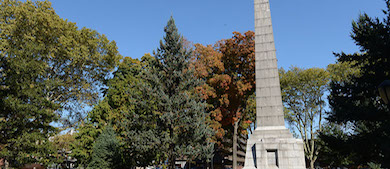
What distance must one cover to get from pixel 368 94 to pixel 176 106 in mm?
12294

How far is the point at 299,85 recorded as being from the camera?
2991 cm

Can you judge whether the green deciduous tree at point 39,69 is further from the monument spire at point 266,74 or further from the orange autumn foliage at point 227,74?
the monument spire at point 266,74

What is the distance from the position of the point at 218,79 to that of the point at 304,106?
13.3 meters

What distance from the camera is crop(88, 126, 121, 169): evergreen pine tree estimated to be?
23.0 metres

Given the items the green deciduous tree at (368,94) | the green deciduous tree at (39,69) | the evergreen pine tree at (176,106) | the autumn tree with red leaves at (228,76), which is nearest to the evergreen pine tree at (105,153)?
the green deciduous tree at (39,69)

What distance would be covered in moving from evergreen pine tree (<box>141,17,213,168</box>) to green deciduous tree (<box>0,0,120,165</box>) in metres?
7.42

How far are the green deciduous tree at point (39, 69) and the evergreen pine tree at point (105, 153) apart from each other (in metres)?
4.31

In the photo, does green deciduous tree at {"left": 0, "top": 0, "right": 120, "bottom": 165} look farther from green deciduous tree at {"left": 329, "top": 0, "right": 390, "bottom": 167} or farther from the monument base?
green deciduous tree at {"left": 329, "top": 0, "right": 390, "bottom": 167}

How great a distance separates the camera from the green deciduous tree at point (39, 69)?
54.5 feet

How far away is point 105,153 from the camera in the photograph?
23188 mm

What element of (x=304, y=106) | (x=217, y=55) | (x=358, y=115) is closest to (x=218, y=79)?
(x=217, y=55)

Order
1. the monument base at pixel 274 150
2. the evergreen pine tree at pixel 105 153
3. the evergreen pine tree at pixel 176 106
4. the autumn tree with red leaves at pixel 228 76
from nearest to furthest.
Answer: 1. the monument base at pixel 274 150
2. the evergreen pine tree at pixel 176 106
3. the evergreen pine tree at pixel 105 153
4. the autumn tree with red leaves at pixel 228 76

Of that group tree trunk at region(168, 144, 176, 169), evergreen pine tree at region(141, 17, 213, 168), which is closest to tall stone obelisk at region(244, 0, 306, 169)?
evergreen pine tree at region(141, 17, 213, 168)

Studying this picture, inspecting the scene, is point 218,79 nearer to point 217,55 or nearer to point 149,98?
point 217,55
